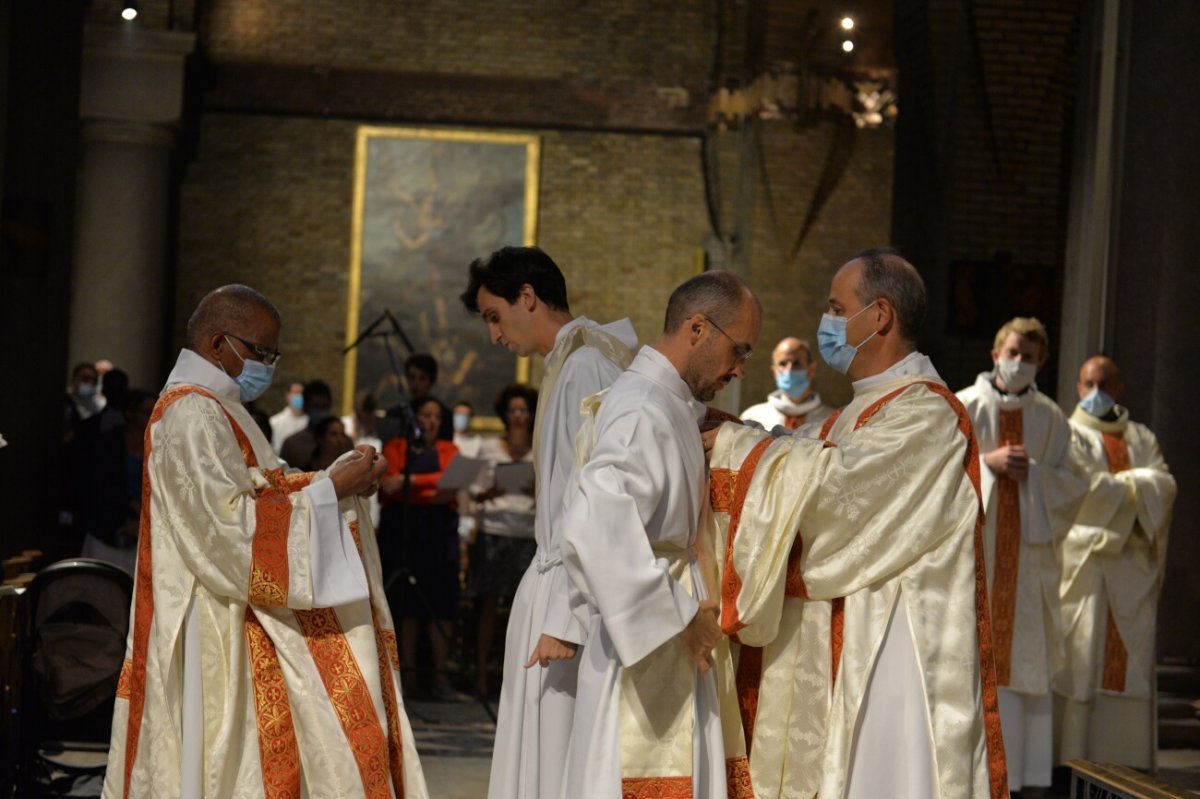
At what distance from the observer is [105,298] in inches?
617

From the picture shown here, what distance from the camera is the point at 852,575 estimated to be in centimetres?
363

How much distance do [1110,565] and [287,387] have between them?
1095 centimetres

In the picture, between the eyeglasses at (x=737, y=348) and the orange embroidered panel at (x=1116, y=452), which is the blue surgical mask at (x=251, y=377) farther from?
the orange embroidered panel at (x=1116, y=452)

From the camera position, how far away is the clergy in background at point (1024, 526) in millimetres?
6973

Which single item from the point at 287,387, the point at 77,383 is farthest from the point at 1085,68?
the point at 287,387

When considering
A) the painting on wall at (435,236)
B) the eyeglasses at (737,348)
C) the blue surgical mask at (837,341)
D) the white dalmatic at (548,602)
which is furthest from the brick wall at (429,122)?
the eyeglasses at (737,348)

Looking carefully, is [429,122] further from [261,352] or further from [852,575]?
[852,575]

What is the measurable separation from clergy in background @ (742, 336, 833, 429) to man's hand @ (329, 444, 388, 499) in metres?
4.20

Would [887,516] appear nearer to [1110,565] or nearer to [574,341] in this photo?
[574,341]

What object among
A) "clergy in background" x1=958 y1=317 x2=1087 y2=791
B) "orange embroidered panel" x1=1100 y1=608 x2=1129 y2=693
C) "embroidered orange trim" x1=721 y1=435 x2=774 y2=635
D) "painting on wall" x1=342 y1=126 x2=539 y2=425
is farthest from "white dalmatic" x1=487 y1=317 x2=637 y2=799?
"painting on wall" x1=342 y1=126 x2=539 y2=425

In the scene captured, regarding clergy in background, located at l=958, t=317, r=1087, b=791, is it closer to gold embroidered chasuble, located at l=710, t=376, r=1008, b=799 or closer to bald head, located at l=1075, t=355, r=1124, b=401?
bald head, located at l=1075, t=355, r=1124, b=401

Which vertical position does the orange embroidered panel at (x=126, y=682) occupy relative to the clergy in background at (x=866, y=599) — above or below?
below

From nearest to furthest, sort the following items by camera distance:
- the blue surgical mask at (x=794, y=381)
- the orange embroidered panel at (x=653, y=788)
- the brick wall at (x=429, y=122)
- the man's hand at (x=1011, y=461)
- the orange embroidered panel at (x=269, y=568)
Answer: the orange embroidered panel at (x=653, y=788), the orange embroidered panel at (x=269, y=568), the man's hand at (x=1011, y=461), the blue surgical mask at (x=794, y=381), the brick wall at (x=429, y=122)

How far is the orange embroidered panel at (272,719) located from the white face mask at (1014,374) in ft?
13.3
